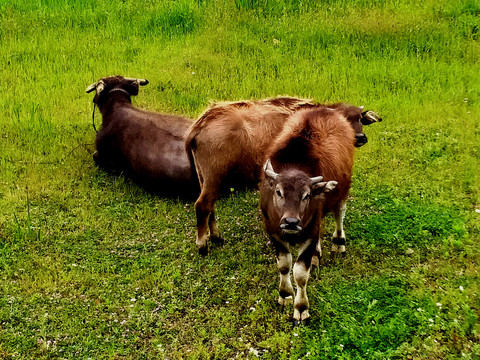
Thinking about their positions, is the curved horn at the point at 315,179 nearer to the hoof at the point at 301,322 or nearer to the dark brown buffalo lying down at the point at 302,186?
the dark brown buffalo lying down at the point at 302,186

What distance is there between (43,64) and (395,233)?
8.22 metres

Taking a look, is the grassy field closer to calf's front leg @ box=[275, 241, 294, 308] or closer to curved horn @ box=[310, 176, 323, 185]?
calf's front leg @ box=[275, 241, 294, 308]

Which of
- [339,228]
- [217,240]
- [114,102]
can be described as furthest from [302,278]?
[114,102]

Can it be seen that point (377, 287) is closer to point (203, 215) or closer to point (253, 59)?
point (203, 215)

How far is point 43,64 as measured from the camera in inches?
460

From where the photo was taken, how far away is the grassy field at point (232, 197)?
5.42 meters

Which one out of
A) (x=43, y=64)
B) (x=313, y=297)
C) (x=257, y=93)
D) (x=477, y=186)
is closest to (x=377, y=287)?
(x=313, y=297)

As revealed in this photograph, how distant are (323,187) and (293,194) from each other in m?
0.32

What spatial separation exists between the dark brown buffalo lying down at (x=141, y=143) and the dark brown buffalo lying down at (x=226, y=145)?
89 cm

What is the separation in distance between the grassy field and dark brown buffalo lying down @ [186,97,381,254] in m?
0.74

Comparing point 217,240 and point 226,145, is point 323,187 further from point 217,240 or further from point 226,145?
point 217,240

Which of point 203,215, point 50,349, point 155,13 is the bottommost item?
point 50,349

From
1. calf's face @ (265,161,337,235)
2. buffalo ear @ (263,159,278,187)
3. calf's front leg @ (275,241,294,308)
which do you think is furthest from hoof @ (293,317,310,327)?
buffalo ear @ (263,159,278,187)

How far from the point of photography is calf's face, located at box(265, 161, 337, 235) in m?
5.00
